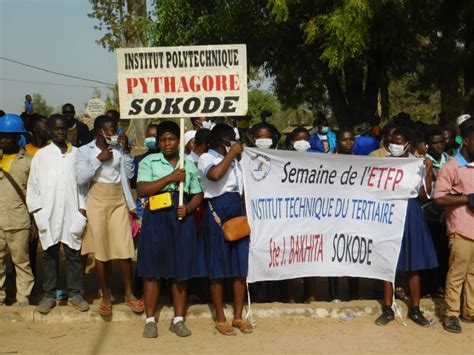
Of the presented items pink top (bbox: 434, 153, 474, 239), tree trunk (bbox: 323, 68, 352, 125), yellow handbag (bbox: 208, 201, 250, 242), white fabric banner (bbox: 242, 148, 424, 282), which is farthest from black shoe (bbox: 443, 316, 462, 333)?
tree trunk (bbox: 323, 68, 352, 125)

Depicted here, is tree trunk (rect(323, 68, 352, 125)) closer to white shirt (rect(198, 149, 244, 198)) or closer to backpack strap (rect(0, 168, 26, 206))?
white shirt (rect(198, 149, 244, 198))

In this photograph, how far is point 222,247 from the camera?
5488 mm

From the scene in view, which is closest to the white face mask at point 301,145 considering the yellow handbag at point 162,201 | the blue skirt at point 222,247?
the blue skirt at point 222,247

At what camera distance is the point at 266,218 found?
583cm

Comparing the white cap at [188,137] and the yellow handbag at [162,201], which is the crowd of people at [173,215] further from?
the white cap at [188,137]

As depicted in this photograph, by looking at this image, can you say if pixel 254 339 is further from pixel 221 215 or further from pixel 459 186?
pixel 459 186

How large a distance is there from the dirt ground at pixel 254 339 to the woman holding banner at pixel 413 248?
14cm

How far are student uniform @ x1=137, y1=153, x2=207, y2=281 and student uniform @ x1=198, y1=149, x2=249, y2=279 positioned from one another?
16 cm

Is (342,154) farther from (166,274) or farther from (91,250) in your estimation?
(91,250)

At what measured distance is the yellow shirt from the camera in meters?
5.94

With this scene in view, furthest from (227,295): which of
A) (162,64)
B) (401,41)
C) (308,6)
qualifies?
(401,41)

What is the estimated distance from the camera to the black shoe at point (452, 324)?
558 centimetres

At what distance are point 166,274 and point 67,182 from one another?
135 centimetres

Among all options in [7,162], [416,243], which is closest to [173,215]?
[7,162]
